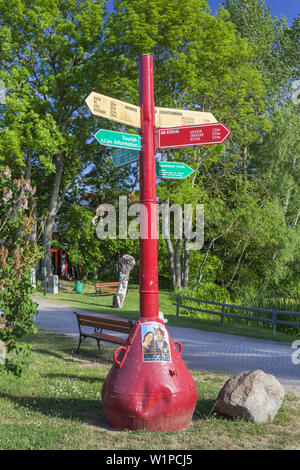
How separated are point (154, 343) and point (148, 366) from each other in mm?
269

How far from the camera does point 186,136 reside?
241 inches

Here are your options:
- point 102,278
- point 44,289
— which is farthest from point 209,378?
point 102,278

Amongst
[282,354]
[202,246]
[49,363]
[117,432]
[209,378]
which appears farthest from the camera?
[202,246]

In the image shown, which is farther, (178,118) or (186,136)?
(178,118)

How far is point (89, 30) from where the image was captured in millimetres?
26625

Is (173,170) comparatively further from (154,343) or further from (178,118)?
(154,343)

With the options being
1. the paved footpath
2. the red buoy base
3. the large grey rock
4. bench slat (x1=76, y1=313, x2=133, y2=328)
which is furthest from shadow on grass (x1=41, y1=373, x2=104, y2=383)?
the large grey rock

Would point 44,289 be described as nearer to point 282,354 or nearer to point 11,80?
point 11,80

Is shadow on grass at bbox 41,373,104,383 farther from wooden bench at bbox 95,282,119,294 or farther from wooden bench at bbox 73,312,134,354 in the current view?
wooden bench at bbox 95,282,119,294

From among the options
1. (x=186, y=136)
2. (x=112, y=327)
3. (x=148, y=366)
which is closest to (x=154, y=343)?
(x=148, y=366)

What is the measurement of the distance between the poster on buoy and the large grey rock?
0.95 metres

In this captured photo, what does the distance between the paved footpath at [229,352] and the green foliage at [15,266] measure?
3.86 m

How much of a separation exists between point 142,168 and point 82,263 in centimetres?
2773

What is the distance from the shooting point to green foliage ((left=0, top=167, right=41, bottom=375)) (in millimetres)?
6504
